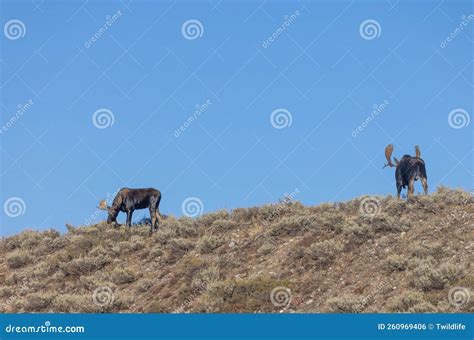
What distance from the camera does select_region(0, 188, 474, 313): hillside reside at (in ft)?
61.9

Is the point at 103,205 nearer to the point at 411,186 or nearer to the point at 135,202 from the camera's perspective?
the point at 135,202

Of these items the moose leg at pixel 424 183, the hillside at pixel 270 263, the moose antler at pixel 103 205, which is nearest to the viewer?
the hillside at pixel 270 263

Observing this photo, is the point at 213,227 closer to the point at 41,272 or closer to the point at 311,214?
the point at 311,214

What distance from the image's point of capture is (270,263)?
74.4 ft

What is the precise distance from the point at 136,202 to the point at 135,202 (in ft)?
0.19

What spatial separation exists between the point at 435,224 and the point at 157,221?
12.7m

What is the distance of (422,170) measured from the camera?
29.2 m

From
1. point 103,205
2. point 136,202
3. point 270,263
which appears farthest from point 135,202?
A: point 270,263

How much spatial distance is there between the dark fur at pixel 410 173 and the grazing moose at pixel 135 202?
33.9 feet

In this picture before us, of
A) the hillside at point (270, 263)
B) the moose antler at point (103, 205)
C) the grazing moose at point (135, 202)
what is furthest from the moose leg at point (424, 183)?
the moose antler at point (103, 205)

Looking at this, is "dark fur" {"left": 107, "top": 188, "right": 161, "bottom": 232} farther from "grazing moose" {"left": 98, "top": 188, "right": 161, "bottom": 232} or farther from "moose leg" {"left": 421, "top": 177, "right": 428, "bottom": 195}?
"moose leg" {"left": 421, "top": 177, "right": 428, "bottom": 195}

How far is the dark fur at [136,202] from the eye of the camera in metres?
30.5

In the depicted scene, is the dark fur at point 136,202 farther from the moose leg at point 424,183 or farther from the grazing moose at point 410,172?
the moose leg at point 424,183

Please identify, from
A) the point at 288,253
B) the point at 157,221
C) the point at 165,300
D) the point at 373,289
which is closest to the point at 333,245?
the point at 288,253
